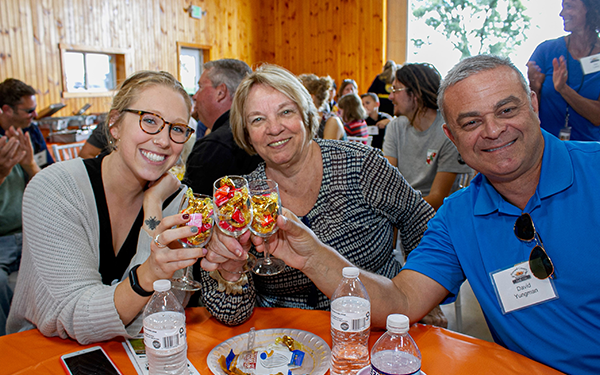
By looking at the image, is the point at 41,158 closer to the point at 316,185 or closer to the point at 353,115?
the point at 316,185

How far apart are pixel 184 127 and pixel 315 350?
3.17ft

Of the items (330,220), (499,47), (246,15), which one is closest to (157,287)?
(330,220)

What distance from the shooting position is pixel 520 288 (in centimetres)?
128

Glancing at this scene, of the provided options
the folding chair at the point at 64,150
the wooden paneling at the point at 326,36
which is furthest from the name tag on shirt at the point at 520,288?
the wooden paneling at the point at 326,36

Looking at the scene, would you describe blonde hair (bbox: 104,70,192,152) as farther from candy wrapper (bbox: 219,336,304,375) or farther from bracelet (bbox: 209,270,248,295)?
candy wrapper (bbox: 219,336,304,375)

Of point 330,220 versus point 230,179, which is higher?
point 230,179

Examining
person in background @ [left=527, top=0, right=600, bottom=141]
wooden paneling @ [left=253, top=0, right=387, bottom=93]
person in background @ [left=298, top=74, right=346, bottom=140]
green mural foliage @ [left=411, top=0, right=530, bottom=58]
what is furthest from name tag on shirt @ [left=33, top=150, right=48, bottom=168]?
wooden paneling @ [left=253, top=0, right=387, bottom=93]

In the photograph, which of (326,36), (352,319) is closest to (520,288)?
(352,319)

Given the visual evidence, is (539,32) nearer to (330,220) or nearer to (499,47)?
(499,47)

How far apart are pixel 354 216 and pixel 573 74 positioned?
2.17 meters

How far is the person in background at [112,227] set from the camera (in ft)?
4.24

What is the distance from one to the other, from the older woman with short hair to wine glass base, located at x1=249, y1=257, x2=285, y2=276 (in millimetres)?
154

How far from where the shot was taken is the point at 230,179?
1284 mm

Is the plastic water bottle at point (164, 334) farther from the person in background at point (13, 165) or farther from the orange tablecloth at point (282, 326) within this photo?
the person in background at point (13, 165)
